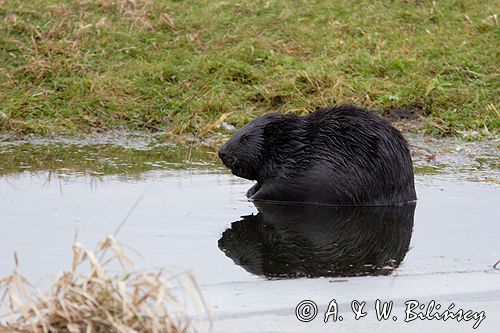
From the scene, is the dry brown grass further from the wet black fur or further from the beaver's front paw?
the beaver's front paw

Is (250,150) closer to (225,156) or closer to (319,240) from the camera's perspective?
(225,156)

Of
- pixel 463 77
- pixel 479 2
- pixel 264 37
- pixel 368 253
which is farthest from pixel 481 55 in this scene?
pixel 368 253

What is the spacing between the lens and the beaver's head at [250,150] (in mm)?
7191

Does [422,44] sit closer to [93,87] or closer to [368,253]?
[93,87]

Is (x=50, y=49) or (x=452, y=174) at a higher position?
(x=50, y=49)

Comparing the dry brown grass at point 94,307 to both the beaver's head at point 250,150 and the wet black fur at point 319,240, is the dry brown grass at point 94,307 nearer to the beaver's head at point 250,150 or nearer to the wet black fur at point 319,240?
the wet black fur at point 319,240

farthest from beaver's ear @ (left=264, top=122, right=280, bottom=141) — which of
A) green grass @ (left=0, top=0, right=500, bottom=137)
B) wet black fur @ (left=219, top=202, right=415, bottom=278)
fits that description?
green grass @ (left=0, top=0, right=500, bottom=137)

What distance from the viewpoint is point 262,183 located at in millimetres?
7145

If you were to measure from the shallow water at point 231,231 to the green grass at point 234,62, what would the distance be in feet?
2.96

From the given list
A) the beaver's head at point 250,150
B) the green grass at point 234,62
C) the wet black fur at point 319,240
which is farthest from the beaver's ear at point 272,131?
the green grass at point 234,62

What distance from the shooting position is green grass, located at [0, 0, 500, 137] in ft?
29.9

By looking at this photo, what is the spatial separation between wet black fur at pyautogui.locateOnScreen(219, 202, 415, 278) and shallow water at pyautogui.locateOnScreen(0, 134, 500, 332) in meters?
0.02

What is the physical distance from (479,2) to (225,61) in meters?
3.21

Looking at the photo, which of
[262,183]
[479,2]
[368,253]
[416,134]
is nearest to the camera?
[368,253]
